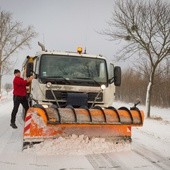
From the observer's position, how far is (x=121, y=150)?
300 inches

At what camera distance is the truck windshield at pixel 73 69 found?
8.55 metres

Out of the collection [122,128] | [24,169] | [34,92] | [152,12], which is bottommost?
[24,169]

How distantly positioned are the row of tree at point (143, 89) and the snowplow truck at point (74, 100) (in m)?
17.5

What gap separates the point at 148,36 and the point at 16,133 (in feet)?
38.7

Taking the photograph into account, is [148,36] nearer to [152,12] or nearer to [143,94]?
[152,12]

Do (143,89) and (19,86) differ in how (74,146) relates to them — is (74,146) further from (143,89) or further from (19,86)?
(143,89)

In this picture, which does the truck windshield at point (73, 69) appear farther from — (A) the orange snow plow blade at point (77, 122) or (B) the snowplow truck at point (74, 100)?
(A) the orange snow plow blade at point (77, 122)

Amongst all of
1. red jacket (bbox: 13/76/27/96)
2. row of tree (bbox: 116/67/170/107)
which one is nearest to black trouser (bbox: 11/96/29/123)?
red jacket (bbox: 13/76/27/96)

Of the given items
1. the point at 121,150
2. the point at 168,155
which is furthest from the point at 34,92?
the point at 168,155

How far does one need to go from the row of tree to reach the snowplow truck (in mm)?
17495

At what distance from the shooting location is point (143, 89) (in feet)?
132

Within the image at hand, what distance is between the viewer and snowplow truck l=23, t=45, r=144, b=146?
7.07 metres

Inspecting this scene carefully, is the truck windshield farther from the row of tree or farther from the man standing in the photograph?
the row of tree

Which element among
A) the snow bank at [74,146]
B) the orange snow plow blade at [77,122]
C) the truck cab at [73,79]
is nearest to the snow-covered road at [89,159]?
the snow bank at [74,146]
